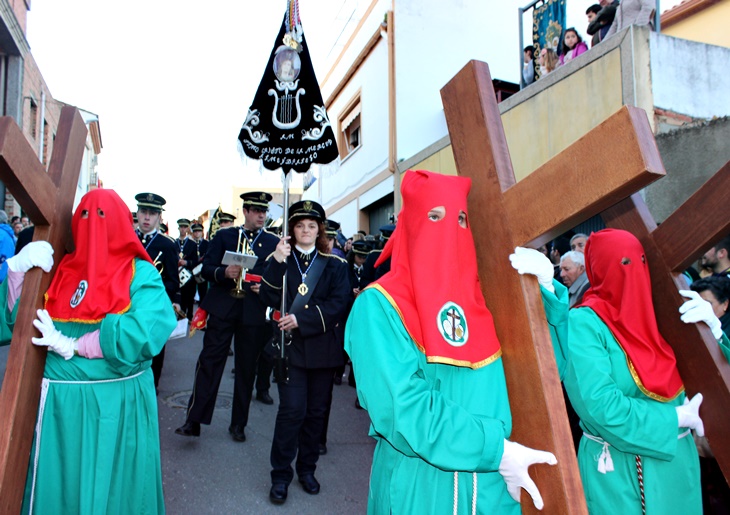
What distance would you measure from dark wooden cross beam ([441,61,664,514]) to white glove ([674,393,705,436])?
97 centimetres

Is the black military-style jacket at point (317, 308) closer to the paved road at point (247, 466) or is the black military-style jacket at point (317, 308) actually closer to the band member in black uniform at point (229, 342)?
the band member in black uniform at point (229, 342)

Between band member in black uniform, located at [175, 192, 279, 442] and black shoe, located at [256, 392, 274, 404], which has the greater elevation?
band member in black uniform, located at [175, 192, 279, 442]

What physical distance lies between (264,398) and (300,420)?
2527mm

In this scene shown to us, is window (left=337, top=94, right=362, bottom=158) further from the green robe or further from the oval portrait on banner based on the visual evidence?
the green robe

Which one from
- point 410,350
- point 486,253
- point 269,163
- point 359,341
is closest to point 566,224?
point 486,253

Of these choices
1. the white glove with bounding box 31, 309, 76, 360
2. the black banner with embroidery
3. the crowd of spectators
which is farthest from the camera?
the crowd of spectators

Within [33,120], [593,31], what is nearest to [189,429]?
[593,31]

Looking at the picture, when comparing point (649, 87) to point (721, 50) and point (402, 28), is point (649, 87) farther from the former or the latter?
point (402, 28)

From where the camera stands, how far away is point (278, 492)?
4.07m

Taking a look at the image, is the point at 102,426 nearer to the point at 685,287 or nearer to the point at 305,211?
the point at 305,211

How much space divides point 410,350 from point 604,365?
1.05 metres

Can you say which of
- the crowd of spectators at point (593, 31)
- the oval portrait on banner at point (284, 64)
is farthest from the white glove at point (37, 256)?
the crowd of spectators at point (593, 31)

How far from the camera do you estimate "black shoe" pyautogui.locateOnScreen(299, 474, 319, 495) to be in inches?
167

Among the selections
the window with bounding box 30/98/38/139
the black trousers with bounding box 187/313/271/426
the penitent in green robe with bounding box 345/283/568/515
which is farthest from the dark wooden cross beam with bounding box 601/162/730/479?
the window with bounding box 30/98/38/139
